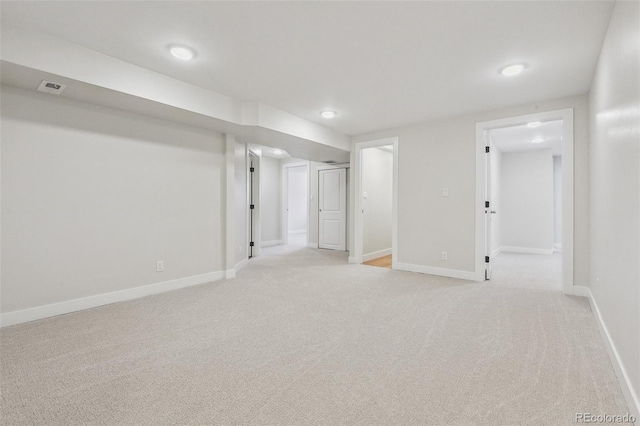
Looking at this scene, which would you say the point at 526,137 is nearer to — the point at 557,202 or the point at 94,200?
the point at 557,202

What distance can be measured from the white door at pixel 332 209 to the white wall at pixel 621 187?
4.96m

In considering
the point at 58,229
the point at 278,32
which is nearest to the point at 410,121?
the point at 278,32

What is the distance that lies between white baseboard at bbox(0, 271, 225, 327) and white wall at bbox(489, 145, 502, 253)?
5.80 m

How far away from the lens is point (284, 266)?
5312 mm

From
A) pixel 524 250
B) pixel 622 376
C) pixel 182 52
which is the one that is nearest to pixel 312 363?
pixel 622 376

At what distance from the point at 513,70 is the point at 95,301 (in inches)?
186

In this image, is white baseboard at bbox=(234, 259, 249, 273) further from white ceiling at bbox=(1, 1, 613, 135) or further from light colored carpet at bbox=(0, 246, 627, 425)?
white ceiling at bbox=(1, 1, 613, 135)

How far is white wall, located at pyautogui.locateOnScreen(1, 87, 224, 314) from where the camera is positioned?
8.87 ft

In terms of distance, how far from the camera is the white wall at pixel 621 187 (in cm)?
154

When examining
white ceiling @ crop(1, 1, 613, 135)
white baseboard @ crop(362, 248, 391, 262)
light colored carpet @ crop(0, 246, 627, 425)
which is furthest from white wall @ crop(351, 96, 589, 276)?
light colored carpet @ crop(0, 246, 627, 425)

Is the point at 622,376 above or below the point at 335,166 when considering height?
below

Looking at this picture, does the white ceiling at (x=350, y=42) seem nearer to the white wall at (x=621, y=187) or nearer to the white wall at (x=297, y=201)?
the white wall at (x=621, y=187)

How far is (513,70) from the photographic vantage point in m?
2.99

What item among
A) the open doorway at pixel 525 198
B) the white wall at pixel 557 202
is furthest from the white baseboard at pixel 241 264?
the white wall at pixel 557 202
